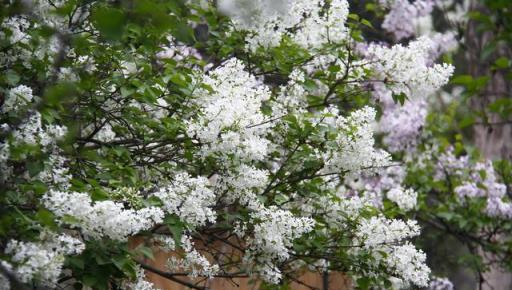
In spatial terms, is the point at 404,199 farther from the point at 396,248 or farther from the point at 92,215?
the point at 92,215

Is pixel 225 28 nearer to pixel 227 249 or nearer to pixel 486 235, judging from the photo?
pixel 227 249

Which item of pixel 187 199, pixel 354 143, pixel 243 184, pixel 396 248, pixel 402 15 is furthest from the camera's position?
pixel 402 15

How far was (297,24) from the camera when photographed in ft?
17.6

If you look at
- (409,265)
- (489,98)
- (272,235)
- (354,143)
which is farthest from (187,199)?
(489,98)

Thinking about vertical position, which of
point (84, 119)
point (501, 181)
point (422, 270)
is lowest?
point (422, 270)

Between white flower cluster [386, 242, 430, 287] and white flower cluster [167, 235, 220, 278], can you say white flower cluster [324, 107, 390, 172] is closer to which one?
white flower cluster [386, 242, 430, 287]

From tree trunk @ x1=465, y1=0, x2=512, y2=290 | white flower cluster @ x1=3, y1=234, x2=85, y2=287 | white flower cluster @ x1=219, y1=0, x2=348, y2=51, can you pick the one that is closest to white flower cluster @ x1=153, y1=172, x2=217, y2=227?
white flower cluster @ x1=3, y1=234, x2=85, y2=287

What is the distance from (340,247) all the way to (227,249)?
1416mm

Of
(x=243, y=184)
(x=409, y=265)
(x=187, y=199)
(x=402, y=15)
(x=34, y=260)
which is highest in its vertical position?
(x=402, y=15)

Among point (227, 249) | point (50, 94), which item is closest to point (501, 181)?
point (227, 249)

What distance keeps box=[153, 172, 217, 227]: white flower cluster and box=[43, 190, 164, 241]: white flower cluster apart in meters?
0.40

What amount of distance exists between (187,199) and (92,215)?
25.2 inches

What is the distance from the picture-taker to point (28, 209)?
3.54m

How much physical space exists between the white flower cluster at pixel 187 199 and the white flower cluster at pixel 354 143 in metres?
0.88
